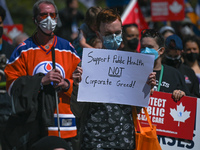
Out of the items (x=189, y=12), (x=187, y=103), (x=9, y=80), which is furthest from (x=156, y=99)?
(x=189, y=12)

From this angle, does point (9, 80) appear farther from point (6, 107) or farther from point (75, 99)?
point (6, 107)

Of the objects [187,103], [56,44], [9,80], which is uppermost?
[56,44]

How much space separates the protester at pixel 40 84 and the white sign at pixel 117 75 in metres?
0.46

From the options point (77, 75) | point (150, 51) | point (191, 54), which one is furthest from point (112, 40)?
point (191, 54)

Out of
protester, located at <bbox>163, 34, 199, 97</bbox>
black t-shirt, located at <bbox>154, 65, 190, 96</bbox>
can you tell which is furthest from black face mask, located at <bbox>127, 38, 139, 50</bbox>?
black t-shirt, located at <bbox>154, 65, 190, 96</bbox>

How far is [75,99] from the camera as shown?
3902mm

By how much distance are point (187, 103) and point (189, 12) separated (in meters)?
8.68

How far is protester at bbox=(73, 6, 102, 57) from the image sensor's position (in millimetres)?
5809

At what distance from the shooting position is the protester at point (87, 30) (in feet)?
19.1

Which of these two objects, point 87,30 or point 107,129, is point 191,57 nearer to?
point 87,30

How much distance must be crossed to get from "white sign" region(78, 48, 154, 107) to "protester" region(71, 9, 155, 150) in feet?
0.25

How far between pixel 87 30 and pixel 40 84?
6.48 feet

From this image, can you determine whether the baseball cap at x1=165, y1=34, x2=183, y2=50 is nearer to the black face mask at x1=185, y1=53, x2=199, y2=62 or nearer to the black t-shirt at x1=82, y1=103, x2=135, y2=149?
the black face mask at x1=185, y1=53, x2=199, y2=62

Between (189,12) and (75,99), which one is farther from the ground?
(189,12)
